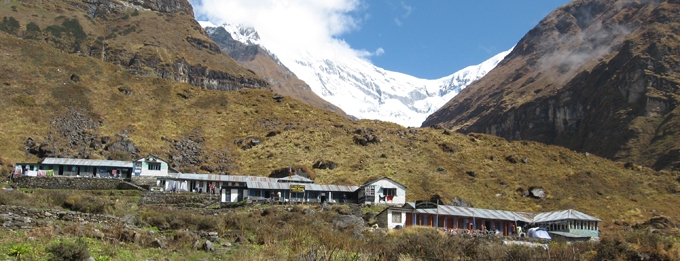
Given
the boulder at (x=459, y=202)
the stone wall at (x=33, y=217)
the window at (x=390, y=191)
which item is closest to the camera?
the stone wall at (x=33, y=217)

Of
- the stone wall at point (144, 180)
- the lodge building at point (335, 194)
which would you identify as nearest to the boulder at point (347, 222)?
the lodge building at point (335, 194)

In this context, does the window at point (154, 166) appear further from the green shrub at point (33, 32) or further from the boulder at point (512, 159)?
the green shrub at point (33, 32)

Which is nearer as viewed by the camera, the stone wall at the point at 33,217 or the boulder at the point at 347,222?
the stone wall at the point at 33,217

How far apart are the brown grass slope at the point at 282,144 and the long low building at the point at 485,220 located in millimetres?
11300

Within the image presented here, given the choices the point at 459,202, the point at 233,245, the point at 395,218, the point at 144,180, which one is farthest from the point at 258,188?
the point at 233,245

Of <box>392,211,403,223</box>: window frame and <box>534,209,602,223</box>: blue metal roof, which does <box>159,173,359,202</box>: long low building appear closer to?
<box>392,211,403,223</box>: window frame

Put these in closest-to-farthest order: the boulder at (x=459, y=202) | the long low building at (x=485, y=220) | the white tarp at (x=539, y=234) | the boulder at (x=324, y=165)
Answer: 1. the white tarp at (x=539, y=234)
2. the long low building at (x=485, y=220)
3. the boulder at (x=459, y=202)
4. the boulder at (x=324, y=165)

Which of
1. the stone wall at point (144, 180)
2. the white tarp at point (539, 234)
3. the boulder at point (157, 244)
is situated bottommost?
the white tarp at point (539, 234)

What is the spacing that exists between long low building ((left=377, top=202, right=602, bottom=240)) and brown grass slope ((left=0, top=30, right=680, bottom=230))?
1130 cm

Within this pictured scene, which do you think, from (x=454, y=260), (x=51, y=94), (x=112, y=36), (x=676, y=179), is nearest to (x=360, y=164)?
(x=676, y=179)

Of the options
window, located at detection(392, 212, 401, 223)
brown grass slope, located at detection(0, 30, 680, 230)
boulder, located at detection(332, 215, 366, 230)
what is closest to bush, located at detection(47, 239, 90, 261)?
boulder, located at detection(332, 215, 366, 230)

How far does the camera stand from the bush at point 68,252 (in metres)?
19.6

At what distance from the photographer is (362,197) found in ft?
212

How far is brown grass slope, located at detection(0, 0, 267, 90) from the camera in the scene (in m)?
162
